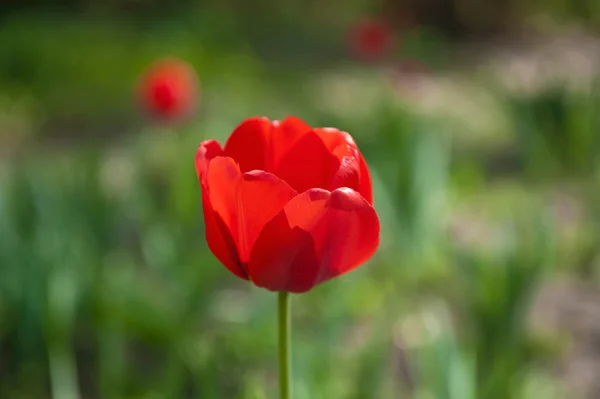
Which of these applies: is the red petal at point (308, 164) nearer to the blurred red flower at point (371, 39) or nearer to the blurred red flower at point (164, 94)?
the blurred red flower at point (164, 94)

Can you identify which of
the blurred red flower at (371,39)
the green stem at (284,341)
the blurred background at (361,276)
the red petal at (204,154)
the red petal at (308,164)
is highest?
the red petal at (204,154)

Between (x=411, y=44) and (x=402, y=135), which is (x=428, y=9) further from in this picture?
(x=402, y=135)

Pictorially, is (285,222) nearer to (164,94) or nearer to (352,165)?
(352,165)

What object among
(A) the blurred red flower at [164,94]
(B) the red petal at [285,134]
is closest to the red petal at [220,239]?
(B) the red petal at [285,134]

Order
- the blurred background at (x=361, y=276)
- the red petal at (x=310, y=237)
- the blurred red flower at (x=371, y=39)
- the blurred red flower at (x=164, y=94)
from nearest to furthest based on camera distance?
the red petal at (x=310, y=237)
the blurred background at (x=361, y=276)
the blurred red flower at (x=164, y=94)
the blurred red flower at (x=371, y=39)

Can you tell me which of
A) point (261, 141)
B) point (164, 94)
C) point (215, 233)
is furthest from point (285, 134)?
point (164, 94)

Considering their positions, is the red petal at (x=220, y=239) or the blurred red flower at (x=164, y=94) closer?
the red petal at (x=220, y=239)

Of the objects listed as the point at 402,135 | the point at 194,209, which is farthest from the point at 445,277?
the point at 194,209

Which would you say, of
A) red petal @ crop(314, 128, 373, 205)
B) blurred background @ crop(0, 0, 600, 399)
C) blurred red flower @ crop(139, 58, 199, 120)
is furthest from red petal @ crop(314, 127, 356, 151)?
blurred red flower @ crop(139, 58, 199, 120)
